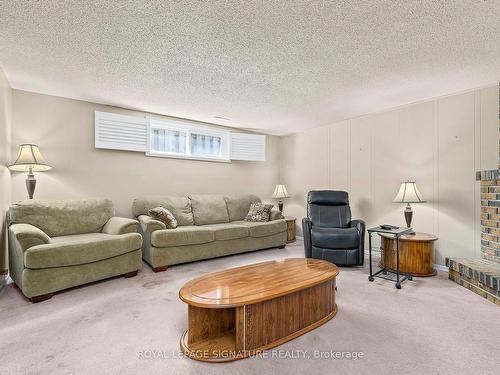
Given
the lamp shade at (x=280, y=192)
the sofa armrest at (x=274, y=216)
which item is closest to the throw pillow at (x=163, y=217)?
the sofa armrest at (x=274, y=216)

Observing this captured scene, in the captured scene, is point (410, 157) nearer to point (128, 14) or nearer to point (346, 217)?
point (346, 217)

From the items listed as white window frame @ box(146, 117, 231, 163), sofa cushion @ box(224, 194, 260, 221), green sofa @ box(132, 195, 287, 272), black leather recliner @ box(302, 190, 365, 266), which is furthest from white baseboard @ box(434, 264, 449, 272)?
white window frame @ box(146, 117, 231, 163)

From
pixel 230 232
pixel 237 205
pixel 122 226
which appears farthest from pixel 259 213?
pixel 122 226

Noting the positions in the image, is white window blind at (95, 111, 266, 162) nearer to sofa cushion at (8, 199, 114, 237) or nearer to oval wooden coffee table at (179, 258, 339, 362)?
sofa cushion at (8, 199, 114, 237)

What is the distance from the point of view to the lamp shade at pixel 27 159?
3.04m

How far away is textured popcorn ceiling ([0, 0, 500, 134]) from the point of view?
6.09ft

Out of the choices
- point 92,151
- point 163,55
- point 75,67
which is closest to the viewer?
point 163,55

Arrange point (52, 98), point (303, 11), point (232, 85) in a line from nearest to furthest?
point (303, 11)
point (232, 85)
point (52, 98)

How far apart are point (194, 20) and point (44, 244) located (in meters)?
2.46

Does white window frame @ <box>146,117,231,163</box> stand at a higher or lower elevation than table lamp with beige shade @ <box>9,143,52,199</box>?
higher

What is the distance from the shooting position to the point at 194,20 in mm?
1959

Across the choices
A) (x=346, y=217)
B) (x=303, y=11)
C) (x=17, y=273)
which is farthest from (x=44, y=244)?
(x=346, y=217)

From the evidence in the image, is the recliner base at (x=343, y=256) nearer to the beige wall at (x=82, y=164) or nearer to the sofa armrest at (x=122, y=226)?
the sofa armrest at (x=122, y=226)

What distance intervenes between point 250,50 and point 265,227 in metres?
2.80
